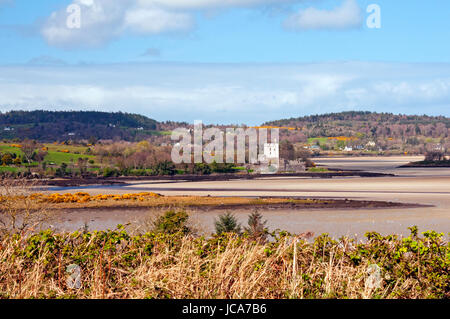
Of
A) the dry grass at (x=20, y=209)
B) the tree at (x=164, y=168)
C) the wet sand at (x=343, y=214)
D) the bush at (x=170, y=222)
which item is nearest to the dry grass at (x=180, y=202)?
the wet sand at (x=343, y=214)

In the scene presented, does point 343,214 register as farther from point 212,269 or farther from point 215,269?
point 215,269

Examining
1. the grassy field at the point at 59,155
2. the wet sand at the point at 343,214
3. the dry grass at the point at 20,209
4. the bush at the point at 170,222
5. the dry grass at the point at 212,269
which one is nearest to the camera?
the dry grass at the point at 212,269

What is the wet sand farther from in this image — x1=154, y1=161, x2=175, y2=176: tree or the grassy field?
the grassy field

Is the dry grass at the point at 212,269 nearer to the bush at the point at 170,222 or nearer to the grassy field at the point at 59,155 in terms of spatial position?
the bush at the point at 170,222

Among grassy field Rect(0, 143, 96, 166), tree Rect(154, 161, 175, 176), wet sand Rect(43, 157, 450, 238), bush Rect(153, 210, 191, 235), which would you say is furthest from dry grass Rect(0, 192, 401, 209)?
grassy field Rect(0, 143, 96, 166)

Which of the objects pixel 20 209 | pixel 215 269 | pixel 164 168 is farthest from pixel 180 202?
pixel 164 168

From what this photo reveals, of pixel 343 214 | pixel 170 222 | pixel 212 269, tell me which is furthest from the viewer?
pixel 343 214
